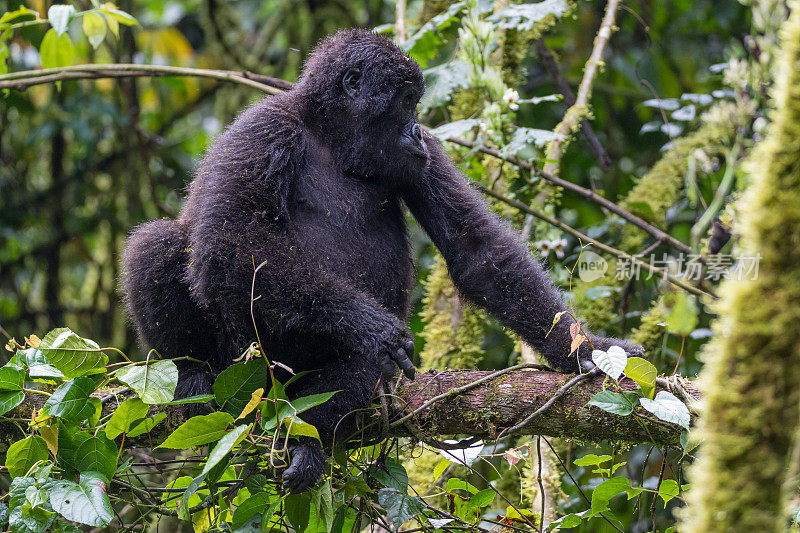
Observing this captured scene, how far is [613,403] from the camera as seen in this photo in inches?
95.4

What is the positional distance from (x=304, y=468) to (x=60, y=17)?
255 centimetres

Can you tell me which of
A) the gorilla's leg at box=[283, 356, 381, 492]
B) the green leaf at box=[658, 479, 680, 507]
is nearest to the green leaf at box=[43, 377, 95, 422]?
the gorilla's leg at box=[283, 356, 381, 492]

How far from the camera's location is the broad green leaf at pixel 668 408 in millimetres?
2281

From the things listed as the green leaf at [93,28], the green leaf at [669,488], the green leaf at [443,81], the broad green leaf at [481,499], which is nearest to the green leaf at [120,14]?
the green leaf at [93,28]

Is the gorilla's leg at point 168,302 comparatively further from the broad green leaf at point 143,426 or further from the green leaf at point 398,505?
the green leaf at point 398,505

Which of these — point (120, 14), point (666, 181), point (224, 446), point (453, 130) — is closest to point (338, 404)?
point (224, 446)

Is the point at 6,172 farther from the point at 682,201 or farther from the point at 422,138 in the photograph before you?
the point at 682,201

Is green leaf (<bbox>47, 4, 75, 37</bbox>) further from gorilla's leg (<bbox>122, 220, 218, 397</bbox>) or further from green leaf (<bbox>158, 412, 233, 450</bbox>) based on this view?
green leaf (<bbox>158, 412, 233, 450</bbox>)

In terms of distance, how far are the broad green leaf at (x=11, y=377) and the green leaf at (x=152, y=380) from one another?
0.36m

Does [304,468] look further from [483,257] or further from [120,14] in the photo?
[120,14]

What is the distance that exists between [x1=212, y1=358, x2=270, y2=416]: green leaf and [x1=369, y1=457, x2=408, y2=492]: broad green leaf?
514mm

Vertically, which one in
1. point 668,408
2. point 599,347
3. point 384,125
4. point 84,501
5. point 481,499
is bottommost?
point 481,499

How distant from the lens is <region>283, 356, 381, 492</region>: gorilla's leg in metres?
2.65

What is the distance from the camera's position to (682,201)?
16.7ft
